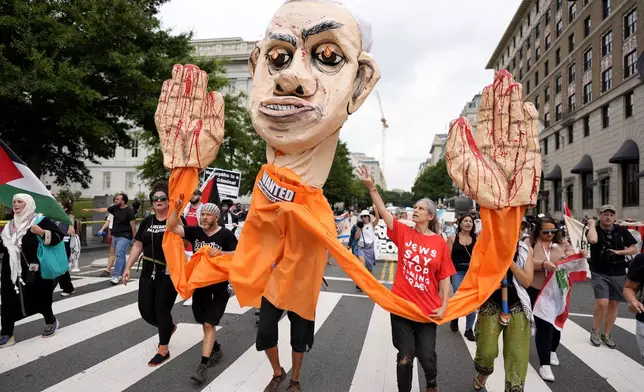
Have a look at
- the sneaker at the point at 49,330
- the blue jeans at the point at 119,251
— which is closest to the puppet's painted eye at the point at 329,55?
the sneaker at the point at 49,330

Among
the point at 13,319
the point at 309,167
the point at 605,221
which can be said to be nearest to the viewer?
the point at 309,167

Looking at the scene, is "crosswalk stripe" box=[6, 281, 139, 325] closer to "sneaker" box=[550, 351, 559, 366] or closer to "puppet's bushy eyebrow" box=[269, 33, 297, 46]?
"puppet's bushy eyebrow" box=[269, 33, 297, 46]

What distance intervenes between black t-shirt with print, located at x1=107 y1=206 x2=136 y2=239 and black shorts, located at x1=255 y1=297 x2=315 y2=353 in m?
5.66

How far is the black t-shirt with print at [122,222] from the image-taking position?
26.2ft

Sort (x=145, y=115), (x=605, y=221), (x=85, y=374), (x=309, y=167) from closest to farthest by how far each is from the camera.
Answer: (x=309, y=167)
(x=85, y=374)
(x=605, y=221)
(x=145, y=115)

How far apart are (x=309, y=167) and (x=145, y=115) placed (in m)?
12.7

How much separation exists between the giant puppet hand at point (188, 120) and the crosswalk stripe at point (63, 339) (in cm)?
250

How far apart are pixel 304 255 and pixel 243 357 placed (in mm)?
1818

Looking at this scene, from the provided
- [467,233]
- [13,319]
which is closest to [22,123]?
[13,319]

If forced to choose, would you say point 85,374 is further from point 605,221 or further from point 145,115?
point 145,115

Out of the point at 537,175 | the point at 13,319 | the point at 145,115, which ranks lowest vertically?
the point at 13,319

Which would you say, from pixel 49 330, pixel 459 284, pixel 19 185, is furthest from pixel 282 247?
pixel 19 185

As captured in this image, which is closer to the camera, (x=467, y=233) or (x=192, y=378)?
(x=192, y=378)

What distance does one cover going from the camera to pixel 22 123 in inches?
527
